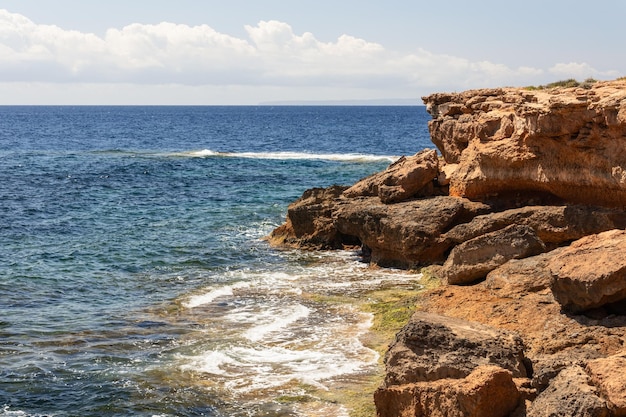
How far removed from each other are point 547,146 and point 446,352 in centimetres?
1127

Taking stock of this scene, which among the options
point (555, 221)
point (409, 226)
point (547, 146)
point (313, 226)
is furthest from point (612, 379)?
point (313, 226)

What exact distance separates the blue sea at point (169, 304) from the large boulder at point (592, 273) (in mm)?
4697

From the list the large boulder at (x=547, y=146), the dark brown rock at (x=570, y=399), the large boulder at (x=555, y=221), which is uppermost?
the large boulder at (x=547, y=146)

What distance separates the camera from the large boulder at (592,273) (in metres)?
14.5

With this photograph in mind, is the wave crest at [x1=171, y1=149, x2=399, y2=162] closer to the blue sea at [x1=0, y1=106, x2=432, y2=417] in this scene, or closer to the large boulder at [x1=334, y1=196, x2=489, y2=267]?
the blue sea at [x1=0, y1=106, x2=432, y2=417]

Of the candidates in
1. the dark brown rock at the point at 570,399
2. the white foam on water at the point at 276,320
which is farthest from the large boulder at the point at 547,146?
the dark brown rock at the point at 570,399

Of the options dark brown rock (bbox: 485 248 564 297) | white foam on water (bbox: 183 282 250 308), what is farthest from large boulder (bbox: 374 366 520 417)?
white foam on water (bbox: 183 282 250 308)

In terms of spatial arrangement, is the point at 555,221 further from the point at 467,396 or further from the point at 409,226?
the point at 467,396

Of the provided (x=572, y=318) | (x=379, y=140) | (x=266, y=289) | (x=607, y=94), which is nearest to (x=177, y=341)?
(x=266, y=289)

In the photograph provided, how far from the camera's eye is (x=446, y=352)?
13141 mm

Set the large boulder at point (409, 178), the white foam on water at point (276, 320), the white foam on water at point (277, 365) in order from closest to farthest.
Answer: the white foam on water at point (277, 365), the white foam on water at point (276, 320), the large boulder at point (409, 178)

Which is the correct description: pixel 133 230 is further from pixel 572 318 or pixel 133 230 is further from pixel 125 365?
pixel 572 318

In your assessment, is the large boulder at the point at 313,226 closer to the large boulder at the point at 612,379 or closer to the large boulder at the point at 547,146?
the large boulder at the point at 547,146

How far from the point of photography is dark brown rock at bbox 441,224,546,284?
20.0m
